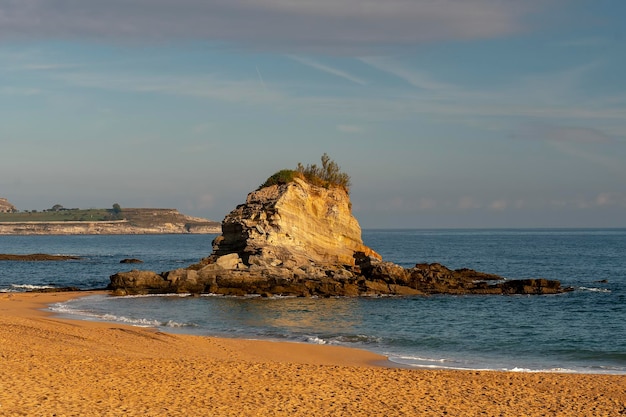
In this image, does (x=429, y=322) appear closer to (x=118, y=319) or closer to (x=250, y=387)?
(x=118, y=319)

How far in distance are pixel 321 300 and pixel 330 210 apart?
11661 millimetres

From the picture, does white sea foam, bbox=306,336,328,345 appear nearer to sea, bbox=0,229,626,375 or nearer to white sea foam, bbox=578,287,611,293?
sea, bbox=0,229,626,375

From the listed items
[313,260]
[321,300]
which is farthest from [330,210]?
[321,300]

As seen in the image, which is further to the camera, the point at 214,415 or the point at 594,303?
the point at 594,303

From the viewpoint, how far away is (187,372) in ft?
59.8

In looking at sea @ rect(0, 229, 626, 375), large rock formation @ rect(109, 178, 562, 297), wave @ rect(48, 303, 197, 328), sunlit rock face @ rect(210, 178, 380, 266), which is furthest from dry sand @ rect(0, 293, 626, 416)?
sunlit rock face @ rect(210, 178, 380, 266)

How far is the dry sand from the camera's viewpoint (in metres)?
14.5

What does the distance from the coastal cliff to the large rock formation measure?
6 cm

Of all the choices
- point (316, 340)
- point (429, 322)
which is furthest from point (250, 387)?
point (429, 322)

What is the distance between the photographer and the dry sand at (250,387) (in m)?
14.5

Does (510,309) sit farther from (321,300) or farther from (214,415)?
(214,415)

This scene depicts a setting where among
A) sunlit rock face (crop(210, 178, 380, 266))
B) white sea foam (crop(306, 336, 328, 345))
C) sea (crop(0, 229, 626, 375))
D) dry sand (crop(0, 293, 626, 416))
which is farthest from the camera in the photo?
sunlit rock face (crop(210, 178, 380, 266))

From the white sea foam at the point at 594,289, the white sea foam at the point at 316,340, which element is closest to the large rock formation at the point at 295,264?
the white sea foam at the point at 594,289

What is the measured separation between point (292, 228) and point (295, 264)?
2.58m
